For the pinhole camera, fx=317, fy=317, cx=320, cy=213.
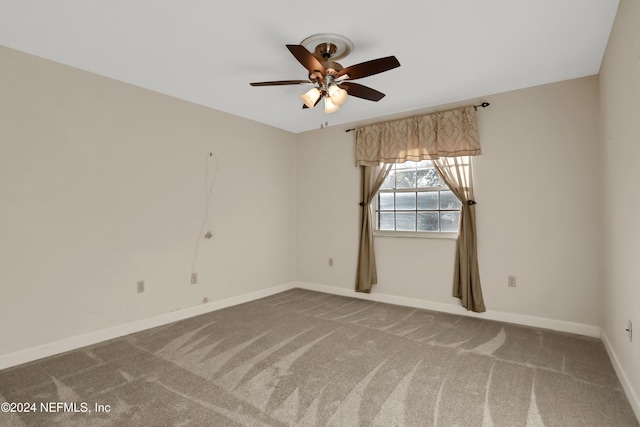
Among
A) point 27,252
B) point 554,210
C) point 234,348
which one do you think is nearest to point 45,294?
point 27,252

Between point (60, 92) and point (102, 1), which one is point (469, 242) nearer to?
point (102, 1)

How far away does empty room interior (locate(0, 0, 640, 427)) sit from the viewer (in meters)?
2.04

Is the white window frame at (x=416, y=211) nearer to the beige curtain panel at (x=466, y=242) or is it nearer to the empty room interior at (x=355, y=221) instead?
the empty room interior at (x=355, y=221)

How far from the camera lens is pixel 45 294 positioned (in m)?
2.67

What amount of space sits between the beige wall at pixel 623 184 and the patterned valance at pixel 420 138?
1178mm

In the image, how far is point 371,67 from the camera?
2309 millimetres

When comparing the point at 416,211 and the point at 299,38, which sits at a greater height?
the point at 299,38

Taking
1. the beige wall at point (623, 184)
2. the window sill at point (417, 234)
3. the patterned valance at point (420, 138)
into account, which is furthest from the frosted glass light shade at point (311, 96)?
the window sill at point (417, 234)

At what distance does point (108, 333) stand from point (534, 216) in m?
4.41

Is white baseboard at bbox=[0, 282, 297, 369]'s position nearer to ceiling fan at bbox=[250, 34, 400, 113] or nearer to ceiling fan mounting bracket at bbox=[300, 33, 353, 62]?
ceiling fan at bbox=[250, 34, 400, 113]

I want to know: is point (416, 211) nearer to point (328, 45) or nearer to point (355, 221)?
point (355, 221)

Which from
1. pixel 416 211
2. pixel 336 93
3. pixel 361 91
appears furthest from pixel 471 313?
pixel 336 93

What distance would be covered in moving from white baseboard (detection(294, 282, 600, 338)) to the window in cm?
91

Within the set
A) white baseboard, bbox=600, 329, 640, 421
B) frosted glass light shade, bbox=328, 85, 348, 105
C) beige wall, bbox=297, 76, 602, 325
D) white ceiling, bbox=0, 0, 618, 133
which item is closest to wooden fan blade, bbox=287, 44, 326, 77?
frosted glass light shade, bbox=328, 85, 348, 105
